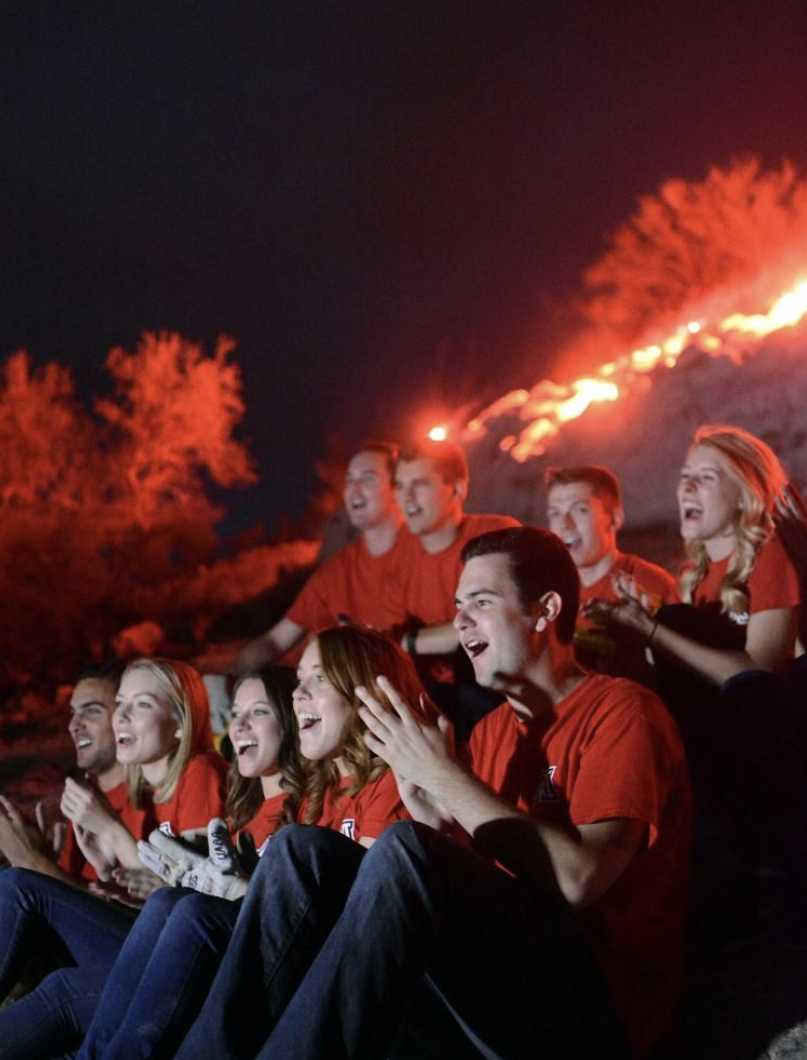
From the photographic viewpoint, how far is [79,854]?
10.9 ft

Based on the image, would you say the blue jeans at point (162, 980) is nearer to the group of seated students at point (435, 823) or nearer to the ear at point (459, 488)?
the group of seated students at point (435, 823)

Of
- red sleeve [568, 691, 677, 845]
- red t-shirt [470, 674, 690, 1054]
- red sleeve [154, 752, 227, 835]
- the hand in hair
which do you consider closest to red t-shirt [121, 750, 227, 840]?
red sleeve [154, 752, 227, 835]

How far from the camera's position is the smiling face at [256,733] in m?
2.99

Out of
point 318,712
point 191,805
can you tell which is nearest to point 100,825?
point 191,805

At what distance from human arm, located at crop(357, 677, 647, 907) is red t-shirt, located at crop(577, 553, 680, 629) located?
1.64 metres

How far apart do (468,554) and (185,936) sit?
1009 millimetres

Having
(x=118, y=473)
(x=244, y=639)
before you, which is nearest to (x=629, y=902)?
(x=244, y=639)

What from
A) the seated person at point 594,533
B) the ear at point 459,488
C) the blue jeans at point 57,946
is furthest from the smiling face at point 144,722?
the ear at point 459,488

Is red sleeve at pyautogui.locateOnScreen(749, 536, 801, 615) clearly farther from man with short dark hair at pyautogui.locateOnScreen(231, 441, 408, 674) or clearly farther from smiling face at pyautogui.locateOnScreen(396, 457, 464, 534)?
man with short dark hair at pyautogui.locateOnScreen(231, 441, 408, 674)

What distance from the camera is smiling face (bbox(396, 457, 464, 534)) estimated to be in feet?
14.1

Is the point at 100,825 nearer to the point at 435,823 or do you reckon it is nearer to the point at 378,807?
the point at 378,807

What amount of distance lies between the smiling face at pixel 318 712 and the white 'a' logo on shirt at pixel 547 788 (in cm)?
65

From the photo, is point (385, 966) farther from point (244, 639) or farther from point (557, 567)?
point (244, 639)

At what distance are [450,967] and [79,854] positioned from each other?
5.92 ft
